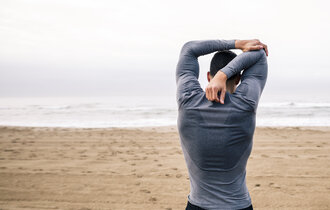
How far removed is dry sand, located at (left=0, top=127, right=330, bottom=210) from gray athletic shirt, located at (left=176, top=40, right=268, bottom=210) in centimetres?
286


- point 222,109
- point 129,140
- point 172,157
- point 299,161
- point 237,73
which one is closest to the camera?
point 222,109

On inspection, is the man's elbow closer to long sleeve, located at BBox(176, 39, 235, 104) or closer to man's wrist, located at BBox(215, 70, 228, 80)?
long sleeve, located at BBox(176, 39, 235, 104)

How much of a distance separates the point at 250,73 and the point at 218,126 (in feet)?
1.13

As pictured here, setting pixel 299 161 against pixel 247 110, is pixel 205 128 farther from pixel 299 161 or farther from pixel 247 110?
pixel 299 161

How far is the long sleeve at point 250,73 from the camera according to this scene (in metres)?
1.36

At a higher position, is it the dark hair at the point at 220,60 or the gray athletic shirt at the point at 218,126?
the dark hair at the point at 220,60

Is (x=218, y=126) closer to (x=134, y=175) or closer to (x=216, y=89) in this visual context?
(x=216, y=89)

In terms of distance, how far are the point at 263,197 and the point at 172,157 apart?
3267 millimetres

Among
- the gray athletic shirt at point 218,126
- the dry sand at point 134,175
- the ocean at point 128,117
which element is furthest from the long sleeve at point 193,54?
the ocean at point 128,117

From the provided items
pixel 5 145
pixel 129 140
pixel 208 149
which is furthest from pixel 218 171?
pixel 5 145

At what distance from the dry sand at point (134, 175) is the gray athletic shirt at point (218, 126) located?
2.86m

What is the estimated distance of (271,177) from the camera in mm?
5363

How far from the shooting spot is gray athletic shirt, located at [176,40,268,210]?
1357 millimetres

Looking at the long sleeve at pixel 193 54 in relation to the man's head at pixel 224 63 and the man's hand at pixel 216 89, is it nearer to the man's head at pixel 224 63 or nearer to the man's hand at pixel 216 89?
the man's head at pixel 224 63
